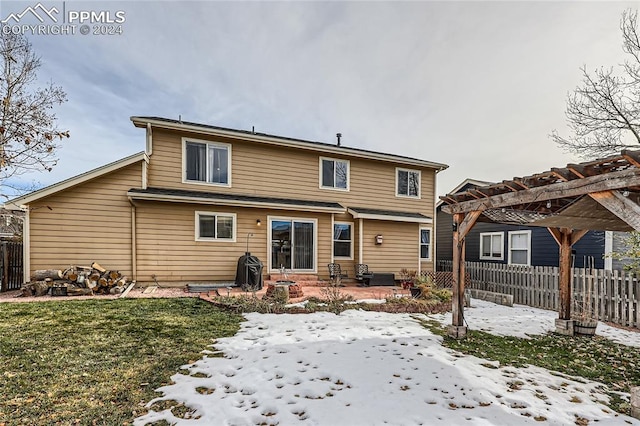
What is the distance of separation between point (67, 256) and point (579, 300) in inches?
584

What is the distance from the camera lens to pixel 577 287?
866cm

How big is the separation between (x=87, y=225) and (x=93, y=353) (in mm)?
6712

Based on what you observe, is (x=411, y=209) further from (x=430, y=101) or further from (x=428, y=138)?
(x=430, y=101)

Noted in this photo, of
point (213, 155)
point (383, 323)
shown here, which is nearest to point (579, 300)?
point (383, 323)

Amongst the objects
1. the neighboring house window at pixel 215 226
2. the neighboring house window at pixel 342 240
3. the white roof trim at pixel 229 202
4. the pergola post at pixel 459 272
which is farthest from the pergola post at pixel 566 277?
the neighboring house window at pixel 215 226

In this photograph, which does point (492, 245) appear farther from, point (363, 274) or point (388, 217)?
point (363, 274)

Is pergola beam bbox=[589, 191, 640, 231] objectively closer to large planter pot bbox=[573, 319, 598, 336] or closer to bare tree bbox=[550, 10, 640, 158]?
large planter pot bbox=[573, 319, 598, 336]

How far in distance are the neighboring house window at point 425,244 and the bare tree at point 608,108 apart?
6.73 m

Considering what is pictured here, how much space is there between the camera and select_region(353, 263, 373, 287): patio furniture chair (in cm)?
1230

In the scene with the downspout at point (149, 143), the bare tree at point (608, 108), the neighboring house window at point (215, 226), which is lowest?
the neighboring house window at point (215, 226)

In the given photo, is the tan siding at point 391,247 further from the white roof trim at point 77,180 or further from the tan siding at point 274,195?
the white roof trim at point 77,180

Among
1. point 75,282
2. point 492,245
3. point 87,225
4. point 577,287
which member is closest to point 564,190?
point 577,287

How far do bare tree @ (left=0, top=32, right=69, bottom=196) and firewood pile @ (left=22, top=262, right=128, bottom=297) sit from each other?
324 centimetres

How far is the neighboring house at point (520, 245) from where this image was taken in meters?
11.9
